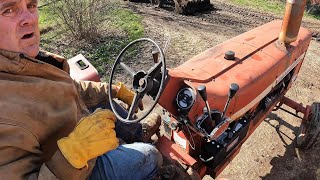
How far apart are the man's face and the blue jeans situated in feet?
2.73

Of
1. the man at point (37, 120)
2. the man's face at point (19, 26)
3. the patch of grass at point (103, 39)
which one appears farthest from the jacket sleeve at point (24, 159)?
the patch of grass at point (103, 39)

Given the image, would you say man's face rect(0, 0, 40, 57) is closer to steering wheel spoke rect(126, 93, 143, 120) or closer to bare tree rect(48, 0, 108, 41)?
steering wheel spoke rect(126, 93, 143, 120)

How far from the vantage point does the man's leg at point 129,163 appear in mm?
2139

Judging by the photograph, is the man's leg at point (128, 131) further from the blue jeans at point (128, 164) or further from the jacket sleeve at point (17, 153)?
the jacket sleeve at point (17, 153)

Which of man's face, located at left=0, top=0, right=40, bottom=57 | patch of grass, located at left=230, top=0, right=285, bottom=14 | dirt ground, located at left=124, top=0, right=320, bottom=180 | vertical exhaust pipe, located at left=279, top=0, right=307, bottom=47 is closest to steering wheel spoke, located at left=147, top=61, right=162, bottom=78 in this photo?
man's face, located at left=0, top=0, right=40, bottom=57

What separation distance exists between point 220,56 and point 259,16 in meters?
6.02

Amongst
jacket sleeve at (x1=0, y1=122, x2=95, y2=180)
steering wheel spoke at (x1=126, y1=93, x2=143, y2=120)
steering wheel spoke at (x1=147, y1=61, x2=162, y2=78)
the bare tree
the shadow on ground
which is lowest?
the shadow on ground

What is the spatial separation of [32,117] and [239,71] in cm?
208

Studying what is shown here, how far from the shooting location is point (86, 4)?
716 centimetres

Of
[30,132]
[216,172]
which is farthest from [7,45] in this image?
[216,172]

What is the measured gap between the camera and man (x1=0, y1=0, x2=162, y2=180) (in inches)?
67.3

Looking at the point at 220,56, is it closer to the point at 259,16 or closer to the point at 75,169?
the point at 75,169

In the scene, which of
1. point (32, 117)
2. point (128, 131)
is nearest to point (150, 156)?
point (128, 131)

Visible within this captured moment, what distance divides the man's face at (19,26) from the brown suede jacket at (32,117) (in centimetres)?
8
